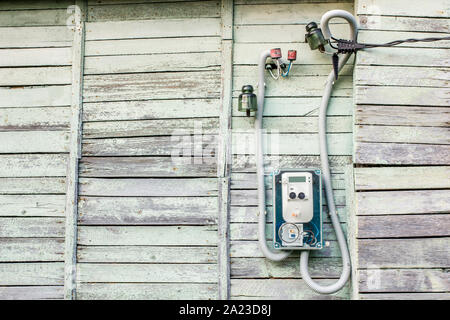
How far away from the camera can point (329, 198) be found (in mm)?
2971

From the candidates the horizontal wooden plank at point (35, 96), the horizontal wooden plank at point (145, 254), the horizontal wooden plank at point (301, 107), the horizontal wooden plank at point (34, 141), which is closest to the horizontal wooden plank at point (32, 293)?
the horizontal wooden plank at point (145, 254)

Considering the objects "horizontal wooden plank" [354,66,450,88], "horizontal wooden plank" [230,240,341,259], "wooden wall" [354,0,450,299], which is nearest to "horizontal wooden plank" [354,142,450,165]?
"wooden wall" [354,0,450,299]

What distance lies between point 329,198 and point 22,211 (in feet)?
8.48

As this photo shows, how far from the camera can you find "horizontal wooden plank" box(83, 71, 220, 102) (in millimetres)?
3164

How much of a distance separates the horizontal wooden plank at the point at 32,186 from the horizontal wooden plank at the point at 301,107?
1.65m

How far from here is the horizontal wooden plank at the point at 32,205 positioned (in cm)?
314

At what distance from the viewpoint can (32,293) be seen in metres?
3.12

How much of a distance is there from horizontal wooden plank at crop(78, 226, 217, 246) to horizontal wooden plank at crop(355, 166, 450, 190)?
129 centimetres

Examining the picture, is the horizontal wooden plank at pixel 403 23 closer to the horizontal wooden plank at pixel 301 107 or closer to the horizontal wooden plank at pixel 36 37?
the horizontal wooden plank at pixel 301 107

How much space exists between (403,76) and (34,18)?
3213mm

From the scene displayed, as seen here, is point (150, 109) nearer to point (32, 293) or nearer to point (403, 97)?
point (32, 293)

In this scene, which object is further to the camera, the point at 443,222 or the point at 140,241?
the point at 140,241

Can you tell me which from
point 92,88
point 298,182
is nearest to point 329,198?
point 298,182

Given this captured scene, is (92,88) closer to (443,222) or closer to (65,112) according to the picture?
(65,112)
